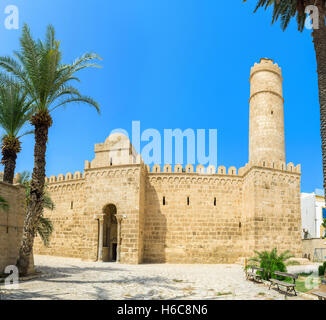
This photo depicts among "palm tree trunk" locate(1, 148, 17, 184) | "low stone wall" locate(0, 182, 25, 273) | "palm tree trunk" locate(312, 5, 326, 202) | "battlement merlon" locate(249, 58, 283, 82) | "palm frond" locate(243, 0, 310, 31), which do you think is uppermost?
"battlement merlon" locate(249, 58, 283, 82)

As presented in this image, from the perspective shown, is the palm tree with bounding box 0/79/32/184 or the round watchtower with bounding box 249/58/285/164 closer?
the palm tree with bounding box 0/79/32/184

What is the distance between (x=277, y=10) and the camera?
11.1 m

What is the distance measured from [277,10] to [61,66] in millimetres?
8181

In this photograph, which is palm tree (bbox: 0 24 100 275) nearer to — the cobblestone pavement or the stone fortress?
the cobblestone pavement

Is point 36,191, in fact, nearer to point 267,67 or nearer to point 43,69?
point 43,69

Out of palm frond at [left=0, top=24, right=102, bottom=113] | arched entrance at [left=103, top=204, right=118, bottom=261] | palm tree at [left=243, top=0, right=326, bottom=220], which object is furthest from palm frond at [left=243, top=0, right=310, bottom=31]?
arched entrance at [left=103, top=204, right=118, bottom=261]

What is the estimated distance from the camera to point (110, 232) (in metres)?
19.2

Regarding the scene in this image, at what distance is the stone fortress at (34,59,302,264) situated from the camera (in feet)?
56.4

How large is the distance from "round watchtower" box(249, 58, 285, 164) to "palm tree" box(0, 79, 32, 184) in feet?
46.7

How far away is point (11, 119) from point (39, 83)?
228 cm

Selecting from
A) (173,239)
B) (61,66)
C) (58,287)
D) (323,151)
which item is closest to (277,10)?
(323,151)

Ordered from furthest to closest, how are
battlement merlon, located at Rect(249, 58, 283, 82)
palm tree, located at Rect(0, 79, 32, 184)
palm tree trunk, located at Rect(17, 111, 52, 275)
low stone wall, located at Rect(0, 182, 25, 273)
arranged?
battlement merlon, located at Rect(249, 58, 283, 82), palm tree, located at Rect(0, 79, 32, 184), low stone wall, located at Rect(0, 182, 25, 273), palm tree trunk, located at Rect(17, 111, 52, 275)

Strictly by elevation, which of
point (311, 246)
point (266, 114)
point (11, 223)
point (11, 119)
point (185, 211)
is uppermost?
point (266, 114)

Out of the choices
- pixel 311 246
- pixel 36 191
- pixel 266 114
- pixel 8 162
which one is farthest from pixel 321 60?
pixel 311 246
